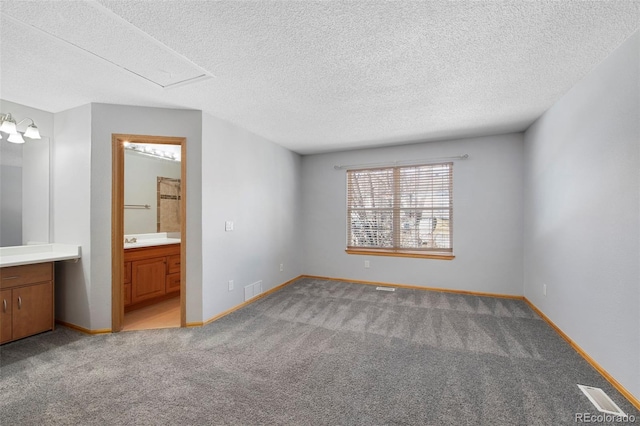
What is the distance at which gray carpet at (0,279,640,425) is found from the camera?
1.67 meters

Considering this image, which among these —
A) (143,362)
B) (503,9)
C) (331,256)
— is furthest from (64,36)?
(331,256)

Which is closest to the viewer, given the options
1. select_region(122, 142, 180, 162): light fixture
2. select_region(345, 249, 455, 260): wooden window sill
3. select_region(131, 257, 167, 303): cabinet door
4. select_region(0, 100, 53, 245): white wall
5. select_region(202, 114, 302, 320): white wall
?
select_region(0, 100, 53, 245): white wall

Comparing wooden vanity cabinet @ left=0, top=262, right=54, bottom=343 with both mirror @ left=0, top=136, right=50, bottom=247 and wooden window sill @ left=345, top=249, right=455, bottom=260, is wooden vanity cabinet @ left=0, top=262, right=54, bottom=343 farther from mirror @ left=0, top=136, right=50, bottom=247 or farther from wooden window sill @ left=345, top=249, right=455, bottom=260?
wooden window sill @ left=345, top=249, right=455, bottom=260

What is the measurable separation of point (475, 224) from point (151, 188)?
527cm

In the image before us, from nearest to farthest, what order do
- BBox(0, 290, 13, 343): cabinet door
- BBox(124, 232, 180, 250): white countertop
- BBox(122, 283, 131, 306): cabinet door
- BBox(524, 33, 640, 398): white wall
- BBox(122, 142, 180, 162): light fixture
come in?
BBox(524, 33, 640, 398): white wall → BBox(0, 290, 13, 343): cabinet door → BBox(122, 283, 131, 306): cabinet door → BBox(124, 232, 180, 250): white countertop → BBox(122, 142, 180, 162): light fixture

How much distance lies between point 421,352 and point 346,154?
3467 millimetres

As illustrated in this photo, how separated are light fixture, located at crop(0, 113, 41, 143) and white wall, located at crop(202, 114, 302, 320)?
167cm

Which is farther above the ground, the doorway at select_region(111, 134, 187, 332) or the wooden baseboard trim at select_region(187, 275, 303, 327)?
the doorway at select_region(111, 134, 187, 332)

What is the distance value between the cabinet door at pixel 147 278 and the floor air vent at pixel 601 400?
14.9 feet

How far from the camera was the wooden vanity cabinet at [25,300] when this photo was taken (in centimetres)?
253

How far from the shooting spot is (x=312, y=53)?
76.6 inches

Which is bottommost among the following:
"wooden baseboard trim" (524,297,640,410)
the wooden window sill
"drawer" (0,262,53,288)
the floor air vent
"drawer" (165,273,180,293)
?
the floor air vent

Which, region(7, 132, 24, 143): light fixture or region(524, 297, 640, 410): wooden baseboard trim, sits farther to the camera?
region(7, 132, 24, 143): light fixture

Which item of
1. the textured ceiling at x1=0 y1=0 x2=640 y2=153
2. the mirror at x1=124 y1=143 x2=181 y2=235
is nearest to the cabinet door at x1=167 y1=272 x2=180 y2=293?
the mirror at x1=124 y1=143 x2=181 y2=235
